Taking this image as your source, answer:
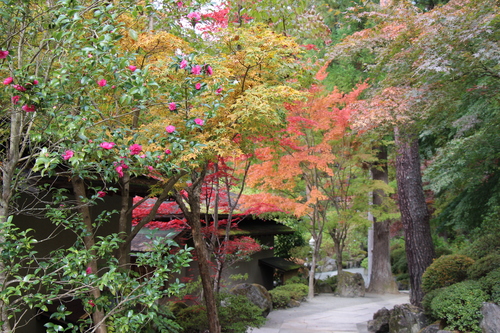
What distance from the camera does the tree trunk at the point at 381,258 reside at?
1627cm

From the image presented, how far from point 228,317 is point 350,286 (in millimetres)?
A: 9259

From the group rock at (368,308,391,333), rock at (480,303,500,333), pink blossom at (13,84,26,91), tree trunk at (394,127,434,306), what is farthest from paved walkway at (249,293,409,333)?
pink blossom at (13,84,26,91)

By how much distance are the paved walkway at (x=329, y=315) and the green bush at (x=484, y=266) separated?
126 inches

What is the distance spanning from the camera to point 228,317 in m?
7.66

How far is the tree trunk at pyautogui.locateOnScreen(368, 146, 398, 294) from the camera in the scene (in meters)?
16.3

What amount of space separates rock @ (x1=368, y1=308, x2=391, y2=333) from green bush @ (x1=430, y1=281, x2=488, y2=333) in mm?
2372

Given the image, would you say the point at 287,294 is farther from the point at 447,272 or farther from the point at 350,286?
the point at 447,272

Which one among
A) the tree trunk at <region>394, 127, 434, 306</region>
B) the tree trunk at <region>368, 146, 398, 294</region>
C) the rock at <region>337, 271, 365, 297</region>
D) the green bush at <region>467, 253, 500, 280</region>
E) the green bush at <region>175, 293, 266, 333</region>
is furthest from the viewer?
the tree trunk at <region>368, 146, 398, 294</region>

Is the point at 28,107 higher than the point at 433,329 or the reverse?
higher

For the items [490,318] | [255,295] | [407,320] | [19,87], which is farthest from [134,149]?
[255,295]

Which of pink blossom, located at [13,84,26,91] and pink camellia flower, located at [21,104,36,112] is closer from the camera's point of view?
pink blossom, located at [13,84,26,91]

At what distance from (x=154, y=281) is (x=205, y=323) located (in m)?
4.24

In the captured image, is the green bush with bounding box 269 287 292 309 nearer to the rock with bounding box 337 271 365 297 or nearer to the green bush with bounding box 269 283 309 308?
the green bush with bounding box 269 283 309 308

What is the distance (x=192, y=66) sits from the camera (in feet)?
12.2
